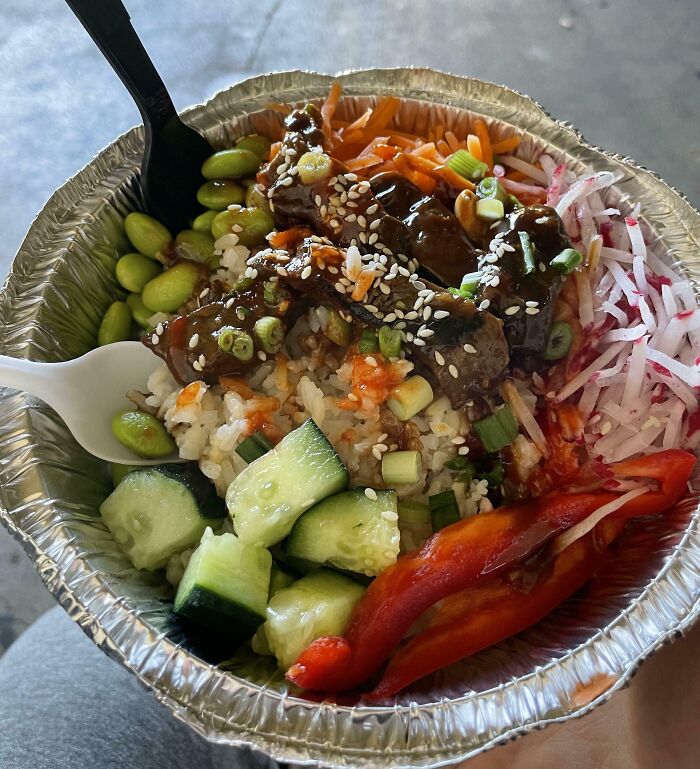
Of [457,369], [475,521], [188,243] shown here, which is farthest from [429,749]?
[188,243]

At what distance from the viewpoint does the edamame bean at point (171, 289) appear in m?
2.10

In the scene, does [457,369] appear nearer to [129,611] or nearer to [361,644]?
[361,644]

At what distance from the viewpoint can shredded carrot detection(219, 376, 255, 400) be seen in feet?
6.27

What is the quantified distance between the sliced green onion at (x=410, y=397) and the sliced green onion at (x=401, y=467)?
4.2 inches

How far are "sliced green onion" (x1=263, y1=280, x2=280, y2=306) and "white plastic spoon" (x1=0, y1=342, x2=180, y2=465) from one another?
43 cm

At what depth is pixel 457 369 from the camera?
70.2 inches

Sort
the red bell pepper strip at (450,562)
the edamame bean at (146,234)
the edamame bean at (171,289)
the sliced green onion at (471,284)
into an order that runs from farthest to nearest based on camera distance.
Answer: the edamame bean at (146,234), the edamame bean at (171,289), the sliced green onion at (471,284), the red bell pepper strip at (450,562)

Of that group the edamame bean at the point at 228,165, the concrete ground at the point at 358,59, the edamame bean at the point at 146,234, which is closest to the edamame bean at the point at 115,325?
the edamame bean at the point at 146,234

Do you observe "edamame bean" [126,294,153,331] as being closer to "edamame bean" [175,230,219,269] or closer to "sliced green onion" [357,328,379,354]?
"edamame bean" [175,230,219,269]

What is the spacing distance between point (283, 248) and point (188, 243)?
15.0 inches

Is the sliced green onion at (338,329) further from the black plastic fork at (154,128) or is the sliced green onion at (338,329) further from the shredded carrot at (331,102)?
the shredded carrot at (331,102)

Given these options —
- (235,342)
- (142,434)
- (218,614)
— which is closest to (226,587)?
(218,614)

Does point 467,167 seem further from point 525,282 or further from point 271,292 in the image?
point 271,292

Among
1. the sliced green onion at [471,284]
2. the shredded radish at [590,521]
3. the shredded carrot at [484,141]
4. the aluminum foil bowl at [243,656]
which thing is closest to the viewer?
the aluminum foil bowl at [243,656]
